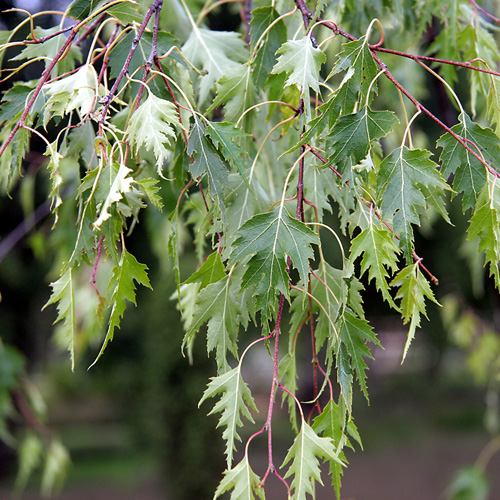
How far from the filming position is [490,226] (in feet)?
1.93

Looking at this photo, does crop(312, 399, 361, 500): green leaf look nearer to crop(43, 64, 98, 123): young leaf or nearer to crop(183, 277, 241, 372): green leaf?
crop(183, 277, 241, 372): green leaf

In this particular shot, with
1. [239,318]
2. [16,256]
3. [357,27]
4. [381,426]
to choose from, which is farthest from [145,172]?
[381,426]

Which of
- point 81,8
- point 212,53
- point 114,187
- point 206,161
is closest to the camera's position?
point 114,187

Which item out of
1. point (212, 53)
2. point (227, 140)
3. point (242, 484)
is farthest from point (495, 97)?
point (242, 484)

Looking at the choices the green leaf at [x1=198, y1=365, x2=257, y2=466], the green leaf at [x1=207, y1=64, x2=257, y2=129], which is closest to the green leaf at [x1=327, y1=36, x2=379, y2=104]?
the green leaf at [x1=207, y1=64, x2=257, y2=129]

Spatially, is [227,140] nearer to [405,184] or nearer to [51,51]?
[405,184]

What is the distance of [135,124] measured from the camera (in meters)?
0.61

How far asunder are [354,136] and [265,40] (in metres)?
0.29

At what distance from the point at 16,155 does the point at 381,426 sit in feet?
33.7

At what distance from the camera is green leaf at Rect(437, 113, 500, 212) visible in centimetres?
63

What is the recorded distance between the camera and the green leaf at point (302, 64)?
2.08 ft

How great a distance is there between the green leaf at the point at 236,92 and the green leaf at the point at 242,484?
1.58ft

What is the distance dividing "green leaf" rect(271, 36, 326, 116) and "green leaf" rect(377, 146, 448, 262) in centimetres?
12

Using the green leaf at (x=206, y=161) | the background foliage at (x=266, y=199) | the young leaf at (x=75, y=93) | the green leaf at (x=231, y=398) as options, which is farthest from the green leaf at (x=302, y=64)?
the green leaf at (x=231, y=398)
